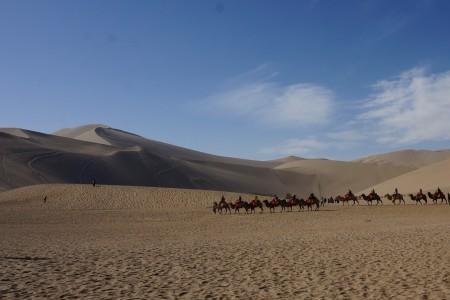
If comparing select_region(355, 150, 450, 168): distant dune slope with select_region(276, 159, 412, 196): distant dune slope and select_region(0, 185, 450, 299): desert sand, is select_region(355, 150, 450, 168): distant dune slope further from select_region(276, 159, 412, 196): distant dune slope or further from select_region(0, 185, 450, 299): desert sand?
select_region(0, 185, 450, 299): desert sand

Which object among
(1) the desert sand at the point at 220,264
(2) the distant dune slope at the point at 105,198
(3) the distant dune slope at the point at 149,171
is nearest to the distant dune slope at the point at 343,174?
(3) the distant dune slope at the point at 149,171

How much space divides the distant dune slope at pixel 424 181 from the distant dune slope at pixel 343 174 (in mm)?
33055

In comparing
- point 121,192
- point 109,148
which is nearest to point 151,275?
point 121,192

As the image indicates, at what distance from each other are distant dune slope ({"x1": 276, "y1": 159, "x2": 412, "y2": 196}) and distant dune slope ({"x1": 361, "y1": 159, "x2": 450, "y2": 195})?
3306 centimetres

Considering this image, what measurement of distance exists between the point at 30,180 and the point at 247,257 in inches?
2654

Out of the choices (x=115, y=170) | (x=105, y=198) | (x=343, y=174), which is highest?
(x=343, y=174)

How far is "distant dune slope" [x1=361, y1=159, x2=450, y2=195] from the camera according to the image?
203 ft

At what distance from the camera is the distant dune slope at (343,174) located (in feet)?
374

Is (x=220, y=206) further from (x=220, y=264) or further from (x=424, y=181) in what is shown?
(x=424, y=181)

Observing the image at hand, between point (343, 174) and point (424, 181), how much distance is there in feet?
193

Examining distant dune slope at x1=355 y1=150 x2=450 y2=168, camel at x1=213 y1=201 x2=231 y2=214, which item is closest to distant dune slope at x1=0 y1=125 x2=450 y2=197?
camel at x1=213 y1=201 x2=231 y2=214

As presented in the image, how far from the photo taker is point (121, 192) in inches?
2018

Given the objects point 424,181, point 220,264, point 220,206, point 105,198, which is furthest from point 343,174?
point 220,264

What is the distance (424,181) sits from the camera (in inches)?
2621
